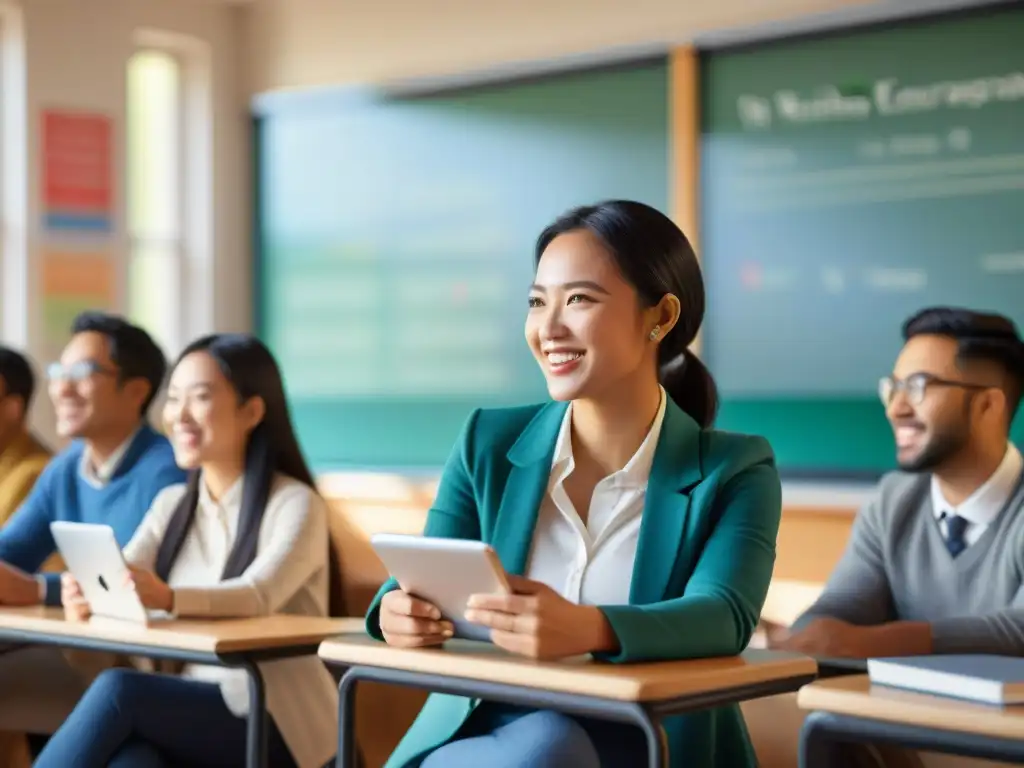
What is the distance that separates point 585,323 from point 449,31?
430cm

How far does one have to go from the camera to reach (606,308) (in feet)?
7.56

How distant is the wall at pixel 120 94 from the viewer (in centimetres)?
645

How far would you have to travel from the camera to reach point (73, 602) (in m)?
3.01

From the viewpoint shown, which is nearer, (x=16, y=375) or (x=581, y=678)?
(x=581, y=678)

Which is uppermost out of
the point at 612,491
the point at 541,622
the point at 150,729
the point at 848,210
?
the point at 848,210

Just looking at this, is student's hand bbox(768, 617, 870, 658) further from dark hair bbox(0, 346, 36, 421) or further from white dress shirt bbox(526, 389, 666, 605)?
dark hair bbox(0, 346, 36, 421)

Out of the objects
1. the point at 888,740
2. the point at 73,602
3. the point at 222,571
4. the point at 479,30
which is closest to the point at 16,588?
the point at 73,602

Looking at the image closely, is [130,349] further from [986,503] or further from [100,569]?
[986,503]

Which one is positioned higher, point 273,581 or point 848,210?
point 848,210

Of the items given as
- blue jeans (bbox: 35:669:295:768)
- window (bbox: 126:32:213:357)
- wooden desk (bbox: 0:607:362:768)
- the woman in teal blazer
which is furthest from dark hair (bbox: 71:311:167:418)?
window (bbox: 126:32:213:357)

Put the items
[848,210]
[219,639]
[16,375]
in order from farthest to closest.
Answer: [848,210] < [16,375] < [219,639]

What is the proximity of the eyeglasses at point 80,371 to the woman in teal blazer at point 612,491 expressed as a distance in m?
1.78

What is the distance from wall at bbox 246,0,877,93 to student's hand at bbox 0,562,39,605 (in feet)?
10.8

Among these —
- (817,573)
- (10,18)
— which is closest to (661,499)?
(817,573)
